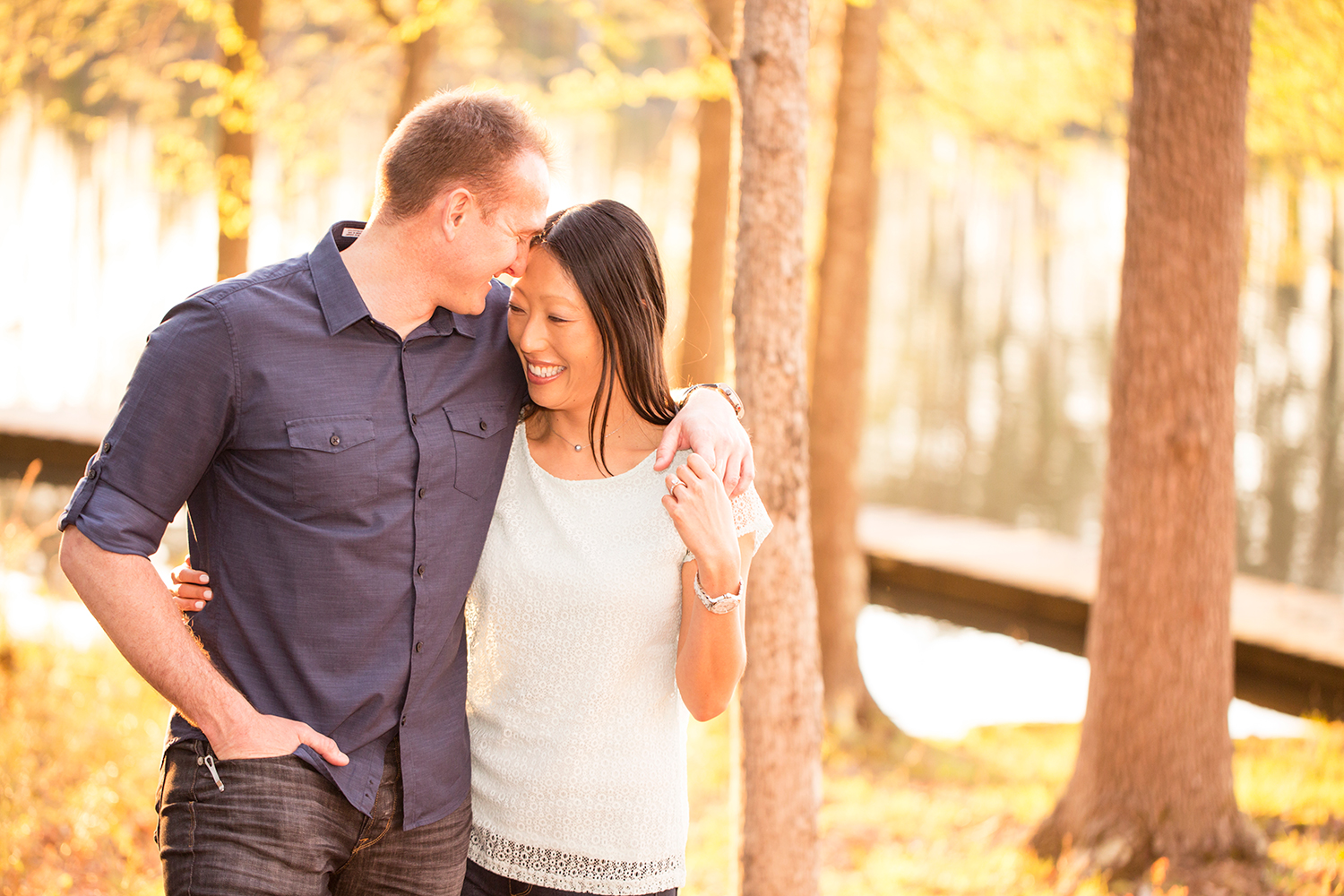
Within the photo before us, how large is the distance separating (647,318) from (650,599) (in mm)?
561

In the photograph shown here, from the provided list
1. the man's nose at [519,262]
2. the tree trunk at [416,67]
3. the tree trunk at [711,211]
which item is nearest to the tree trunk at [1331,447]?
the tree trunk at [711,211]

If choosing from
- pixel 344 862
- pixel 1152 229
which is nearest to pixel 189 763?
pixel 344 862

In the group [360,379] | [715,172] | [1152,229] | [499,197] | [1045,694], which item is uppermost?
[715,172]

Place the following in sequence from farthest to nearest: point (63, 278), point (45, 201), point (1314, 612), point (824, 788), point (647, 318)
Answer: point (45, 201) < point (63, 278) < point (1314, 612) < point (824, 788) < point (647, 318)

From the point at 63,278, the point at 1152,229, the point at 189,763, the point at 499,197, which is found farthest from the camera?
the point at 63,278

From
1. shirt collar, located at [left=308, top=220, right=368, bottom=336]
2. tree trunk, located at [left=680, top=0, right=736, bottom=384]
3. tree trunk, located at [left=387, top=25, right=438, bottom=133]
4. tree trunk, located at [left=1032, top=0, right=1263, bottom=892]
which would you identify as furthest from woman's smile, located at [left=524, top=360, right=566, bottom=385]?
tree trunk, located at [left=387, top=25, right=438, bottom=133]

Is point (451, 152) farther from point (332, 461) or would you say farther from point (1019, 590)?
point (1019, 590)

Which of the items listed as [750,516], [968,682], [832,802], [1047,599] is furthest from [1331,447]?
[750,516]

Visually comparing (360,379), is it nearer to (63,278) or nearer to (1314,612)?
(1314,612)

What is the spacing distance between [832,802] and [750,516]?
3731 mm

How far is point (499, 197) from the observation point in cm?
202

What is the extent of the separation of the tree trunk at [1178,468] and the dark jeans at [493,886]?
105 inches

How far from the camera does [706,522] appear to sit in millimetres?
1901

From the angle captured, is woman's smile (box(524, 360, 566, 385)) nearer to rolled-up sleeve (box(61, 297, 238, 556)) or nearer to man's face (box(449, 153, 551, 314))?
man's face (box(449, 153, 551, 314))
